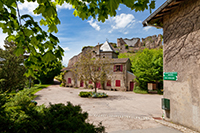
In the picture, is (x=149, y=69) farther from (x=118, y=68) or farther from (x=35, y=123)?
(x=35, y=123)

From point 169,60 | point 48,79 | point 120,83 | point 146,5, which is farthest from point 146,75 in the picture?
point 48,79

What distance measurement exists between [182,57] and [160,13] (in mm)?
2947

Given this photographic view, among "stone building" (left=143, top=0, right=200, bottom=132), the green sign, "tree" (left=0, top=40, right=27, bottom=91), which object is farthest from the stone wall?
"tree" (left=0, top=40, right=27, bottom=91)

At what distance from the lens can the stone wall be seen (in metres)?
5.47

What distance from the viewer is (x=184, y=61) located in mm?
6031

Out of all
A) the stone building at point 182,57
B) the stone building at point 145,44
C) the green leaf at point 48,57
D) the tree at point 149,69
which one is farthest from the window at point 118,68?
the stone building at point 145,44

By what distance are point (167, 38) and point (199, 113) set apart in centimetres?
428

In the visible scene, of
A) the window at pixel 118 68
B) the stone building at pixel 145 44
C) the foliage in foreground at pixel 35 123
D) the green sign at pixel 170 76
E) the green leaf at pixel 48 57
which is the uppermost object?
the stone building at pixel 145 44

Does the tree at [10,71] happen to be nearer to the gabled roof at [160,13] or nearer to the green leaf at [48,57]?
the green leaf at [48,57]

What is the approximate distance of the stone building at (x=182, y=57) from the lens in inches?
216

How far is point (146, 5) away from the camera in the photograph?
120 inches

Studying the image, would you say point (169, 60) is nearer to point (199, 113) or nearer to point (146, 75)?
point (199, 113)

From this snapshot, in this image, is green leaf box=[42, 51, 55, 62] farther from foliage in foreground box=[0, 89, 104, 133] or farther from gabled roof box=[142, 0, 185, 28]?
gabled roof box=[142, 0, 185, 28]

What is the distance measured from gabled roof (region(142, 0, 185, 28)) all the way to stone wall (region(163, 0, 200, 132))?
30 cm
